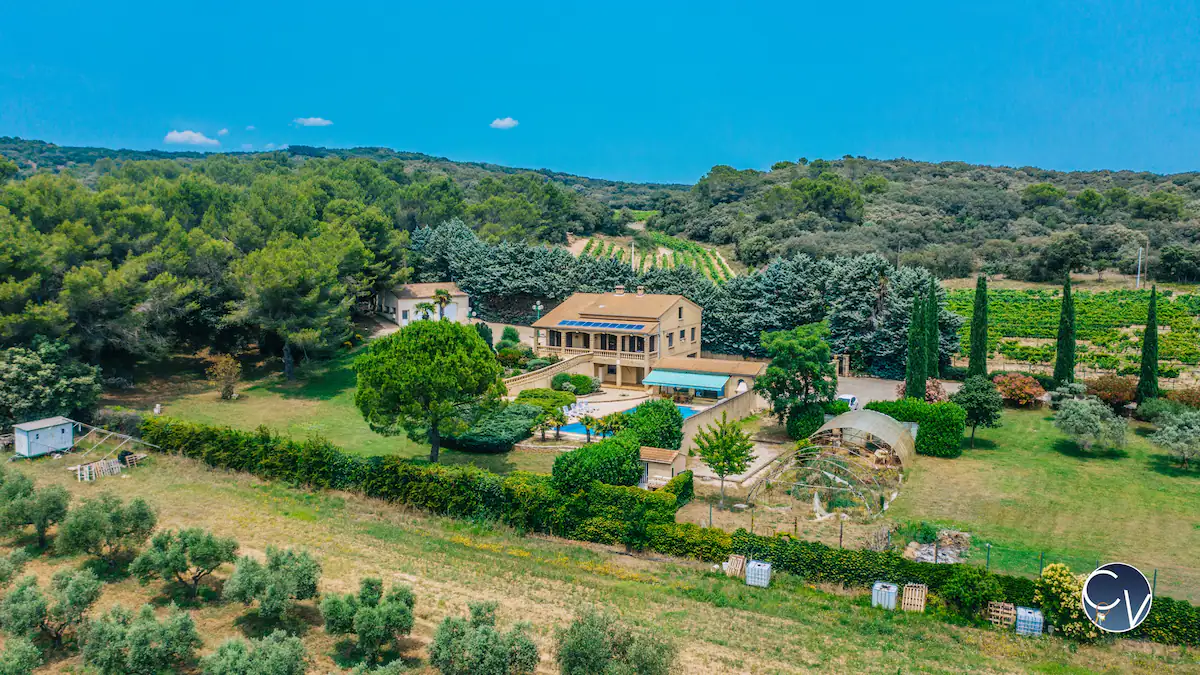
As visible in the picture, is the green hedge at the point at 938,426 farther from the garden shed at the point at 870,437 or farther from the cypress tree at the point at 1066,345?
the cypress tree at the point at 1066,345

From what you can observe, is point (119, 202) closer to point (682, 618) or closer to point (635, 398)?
point (635, 398)

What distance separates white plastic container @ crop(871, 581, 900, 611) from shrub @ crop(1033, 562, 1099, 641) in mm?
2967

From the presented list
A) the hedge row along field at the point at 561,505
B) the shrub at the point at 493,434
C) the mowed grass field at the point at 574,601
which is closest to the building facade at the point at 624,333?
the shrub at the point at 493,434

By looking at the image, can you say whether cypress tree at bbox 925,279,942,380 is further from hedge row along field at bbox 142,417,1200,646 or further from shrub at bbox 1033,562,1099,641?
shrub at bbox 1033,562,1099,641

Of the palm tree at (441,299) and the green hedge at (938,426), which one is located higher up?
the palm tree at (441,299)

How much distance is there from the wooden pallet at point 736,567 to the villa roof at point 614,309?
83.1 feet

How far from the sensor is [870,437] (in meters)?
29.1

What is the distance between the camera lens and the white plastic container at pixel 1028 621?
53.8ft

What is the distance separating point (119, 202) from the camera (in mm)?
38812

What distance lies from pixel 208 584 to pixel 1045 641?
1975cm

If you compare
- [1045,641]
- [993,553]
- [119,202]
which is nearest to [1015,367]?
[993,553]

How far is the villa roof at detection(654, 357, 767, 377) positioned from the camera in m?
42.2

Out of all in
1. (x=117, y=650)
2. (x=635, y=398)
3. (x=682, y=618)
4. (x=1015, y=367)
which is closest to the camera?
(x=117, y=650)

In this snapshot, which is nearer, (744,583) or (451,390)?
(744,583)
